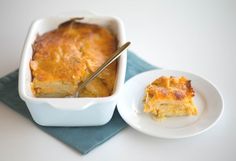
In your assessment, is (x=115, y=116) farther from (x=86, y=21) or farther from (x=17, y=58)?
(x=17, y=58)

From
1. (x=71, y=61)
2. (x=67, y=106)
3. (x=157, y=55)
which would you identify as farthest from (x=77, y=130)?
(x=157, y=55)

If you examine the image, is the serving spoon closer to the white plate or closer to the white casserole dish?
the white casserole dish

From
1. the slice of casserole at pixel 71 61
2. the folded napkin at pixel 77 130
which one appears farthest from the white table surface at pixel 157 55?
the slice of casserole at pixel 71 61

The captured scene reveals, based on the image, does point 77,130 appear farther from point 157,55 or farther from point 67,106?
point 157,55

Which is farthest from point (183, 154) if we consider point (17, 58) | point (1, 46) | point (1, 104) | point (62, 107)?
point (1, 46)

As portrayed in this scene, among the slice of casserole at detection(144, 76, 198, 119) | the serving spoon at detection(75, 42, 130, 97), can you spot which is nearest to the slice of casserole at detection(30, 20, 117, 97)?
the serving spoon at detection(75, 42, 130, 97)
